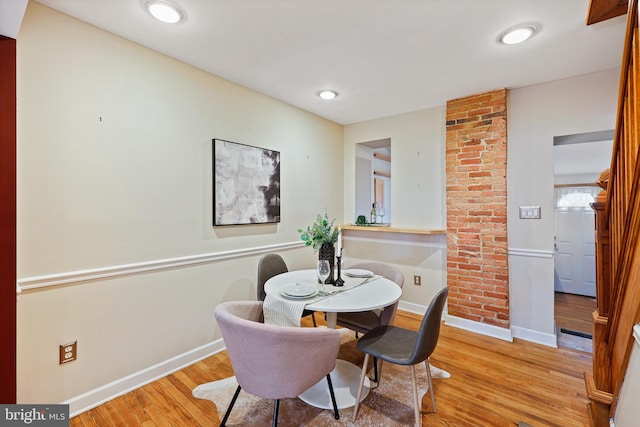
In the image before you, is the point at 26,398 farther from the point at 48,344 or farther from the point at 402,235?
the point at 402,235

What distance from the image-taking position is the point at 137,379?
80.0 inches

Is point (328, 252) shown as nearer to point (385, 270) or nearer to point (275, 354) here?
point (385, 270)

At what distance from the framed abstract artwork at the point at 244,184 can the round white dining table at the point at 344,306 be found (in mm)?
803

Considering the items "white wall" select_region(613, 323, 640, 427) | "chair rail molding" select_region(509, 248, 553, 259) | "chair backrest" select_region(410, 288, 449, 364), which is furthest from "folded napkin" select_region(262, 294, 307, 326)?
"chair rail molding" select_region(509, 248, 553, 259)

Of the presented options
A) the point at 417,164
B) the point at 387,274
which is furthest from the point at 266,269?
the point at 417,164

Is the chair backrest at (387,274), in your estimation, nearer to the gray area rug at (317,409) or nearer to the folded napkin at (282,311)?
the gray area rug at (317,409)

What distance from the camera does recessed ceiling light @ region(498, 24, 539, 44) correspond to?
1.84m

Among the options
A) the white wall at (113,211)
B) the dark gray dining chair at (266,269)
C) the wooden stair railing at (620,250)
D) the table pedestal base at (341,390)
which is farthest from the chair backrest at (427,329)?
the white wall at (113,211)

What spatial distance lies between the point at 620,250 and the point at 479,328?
1.89 metres

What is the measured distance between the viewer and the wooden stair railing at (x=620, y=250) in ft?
4.04

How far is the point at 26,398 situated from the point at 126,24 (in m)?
2.32

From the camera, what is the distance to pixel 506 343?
2750mm

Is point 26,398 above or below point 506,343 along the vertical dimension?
above

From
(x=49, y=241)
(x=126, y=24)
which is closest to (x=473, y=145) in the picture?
(x=126, y=24)
